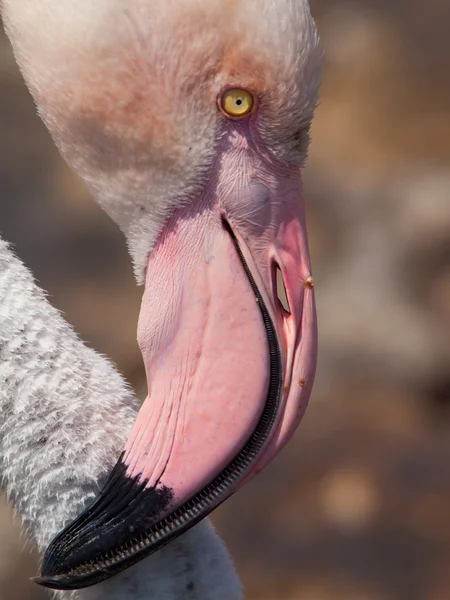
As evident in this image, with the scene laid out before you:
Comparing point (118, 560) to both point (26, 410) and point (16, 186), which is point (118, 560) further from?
point (16, 186)

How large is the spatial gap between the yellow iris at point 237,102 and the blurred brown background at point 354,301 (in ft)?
6.41

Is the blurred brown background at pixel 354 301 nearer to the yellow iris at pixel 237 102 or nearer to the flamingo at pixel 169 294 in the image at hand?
the flamingo at pixel 169 294

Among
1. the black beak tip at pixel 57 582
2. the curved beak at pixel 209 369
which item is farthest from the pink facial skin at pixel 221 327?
the black beak tip at pixel 57 582

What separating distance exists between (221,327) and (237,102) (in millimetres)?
326

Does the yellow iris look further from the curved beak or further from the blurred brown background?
the blurred brown background

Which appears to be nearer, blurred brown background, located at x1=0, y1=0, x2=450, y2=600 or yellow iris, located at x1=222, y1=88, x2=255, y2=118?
yellow iris, located at x1=222, y1=88, x2=255, y2=118

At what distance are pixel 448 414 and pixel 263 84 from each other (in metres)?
2.34

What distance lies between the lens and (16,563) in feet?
9.81

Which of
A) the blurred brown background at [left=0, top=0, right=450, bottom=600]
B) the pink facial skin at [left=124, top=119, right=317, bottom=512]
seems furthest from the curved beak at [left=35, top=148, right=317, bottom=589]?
the blurred brown background at [left=0, top=0, right=450, bottom=600]

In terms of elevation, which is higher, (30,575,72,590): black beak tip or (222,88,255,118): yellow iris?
(222,88,255,118): yellow iris

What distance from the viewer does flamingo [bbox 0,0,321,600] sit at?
1283 mm

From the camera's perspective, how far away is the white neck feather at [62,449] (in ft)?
4.54

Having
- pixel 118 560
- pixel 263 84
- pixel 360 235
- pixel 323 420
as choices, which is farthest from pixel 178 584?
pixel 360 235

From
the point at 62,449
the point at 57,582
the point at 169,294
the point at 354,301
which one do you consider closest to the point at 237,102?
the point at 169,294
